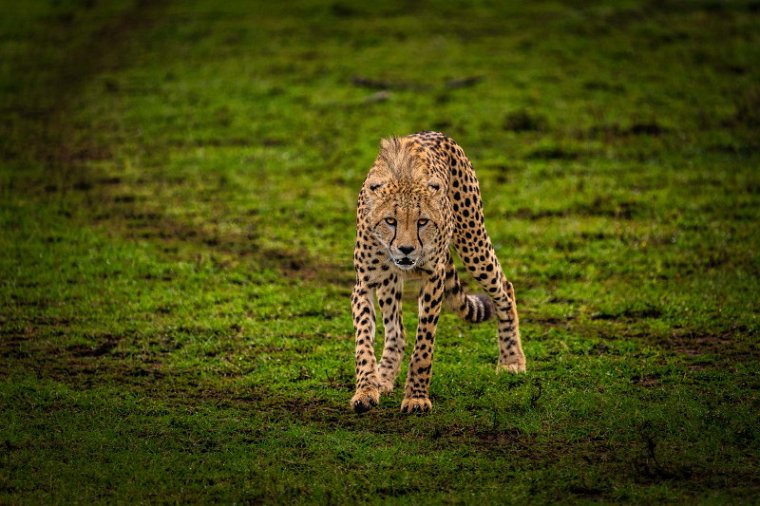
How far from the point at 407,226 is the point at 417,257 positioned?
27cm

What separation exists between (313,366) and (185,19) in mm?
21131

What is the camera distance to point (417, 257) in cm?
863

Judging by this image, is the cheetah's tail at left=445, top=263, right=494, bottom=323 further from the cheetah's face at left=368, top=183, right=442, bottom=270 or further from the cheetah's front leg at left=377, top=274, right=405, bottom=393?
the cheetah's face at left=368, top=183, right=442, bottom=270

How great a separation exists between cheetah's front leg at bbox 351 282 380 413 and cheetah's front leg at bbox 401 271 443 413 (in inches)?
11.5

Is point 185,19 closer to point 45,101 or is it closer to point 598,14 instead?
point 45,101

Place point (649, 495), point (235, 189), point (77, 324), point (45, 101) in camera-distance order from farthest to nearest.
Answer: point (45, 101) → point (235, 189) → point (77, 324) → point (649, 495)

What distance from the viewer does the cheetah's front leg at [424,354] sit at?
8.91m

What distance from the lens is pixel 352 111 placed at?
2067 centimetres

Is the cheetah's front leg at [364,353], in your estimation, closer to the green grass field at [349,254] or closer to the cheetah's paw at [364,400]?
the cheetah's paw at [364,400]

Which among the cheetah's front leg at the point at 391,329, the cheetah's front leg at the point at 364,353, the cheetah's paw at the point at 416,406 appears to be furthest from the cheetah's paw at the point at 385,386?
the cheetah's paw at the point at 416,406

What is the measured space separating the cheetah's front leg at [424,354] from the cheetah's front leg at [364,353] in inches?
11.5

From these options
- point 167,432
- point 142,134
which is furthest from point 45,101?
point 167,432

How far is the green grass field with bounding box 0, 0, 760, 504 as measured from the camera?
25.9ft

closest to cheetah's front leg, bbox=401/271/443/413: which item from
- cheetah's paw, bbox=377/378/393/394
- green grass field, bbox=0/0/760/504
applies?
green grass field, bbox=0/0/760/504
